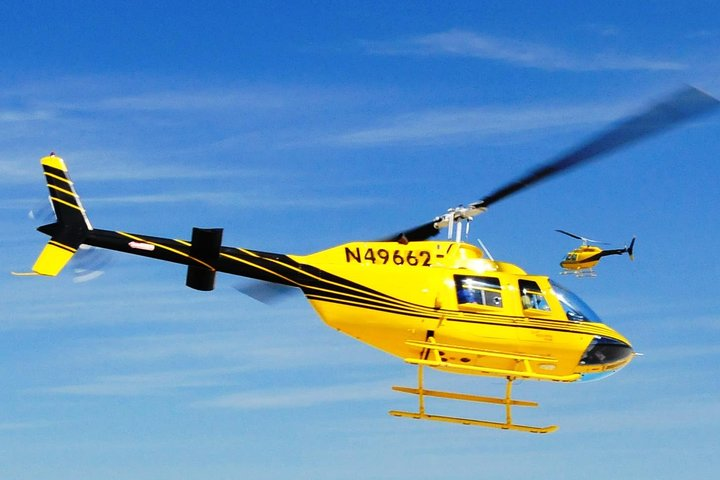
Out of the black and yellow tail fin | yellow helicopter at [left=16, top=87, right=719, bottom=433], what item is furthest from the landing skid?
the black and yellow tail fin

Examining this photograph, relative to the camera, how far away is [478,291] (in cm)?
1880

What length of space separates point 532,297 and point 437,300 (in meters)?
2.11

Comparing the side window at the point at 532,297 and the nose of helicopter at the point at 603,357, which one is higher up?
the side window at the point at 532,297

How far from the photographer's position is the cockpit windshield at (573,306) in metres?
19.2

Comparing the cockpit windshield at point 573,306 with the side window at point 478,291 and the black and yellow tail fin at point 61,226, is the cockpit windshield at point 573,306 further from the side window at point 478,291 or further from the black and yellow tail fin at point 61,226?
the black and yellow tail fin at point 61,226

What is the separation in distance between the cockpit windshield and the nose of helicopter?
0.51 metres

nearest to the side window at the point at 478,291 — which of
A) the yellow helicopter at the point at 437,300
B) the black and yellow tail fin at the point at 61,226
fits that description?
the yellow helicopter at the point at 437,300

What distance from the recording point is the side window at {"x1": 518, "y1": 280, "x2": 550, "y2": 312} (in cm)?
1895

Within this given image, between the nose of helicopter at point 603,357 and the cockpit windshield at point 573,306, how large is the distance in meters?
0.51

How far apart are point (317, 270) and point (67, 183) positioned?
642 centimetres

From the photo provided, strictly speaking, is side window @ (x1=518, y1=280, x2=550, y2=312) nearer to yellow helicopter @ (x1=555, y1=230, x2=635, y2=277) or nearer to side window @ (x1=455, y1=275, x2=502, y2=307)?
side window @ (x1=455, y1=275, x2=502, y2=307)

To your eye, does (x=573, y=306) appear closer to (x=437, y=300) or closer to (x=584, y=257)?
(x=437, y=300)

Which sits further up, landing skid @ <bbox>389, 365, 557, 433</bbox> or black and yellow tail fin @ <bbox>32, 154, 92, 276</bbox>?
black and yellow tail fin @ <bbox>32, 154, 92, 276</bbox>

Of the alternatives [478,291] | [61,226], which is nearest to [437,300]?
[478,291]
